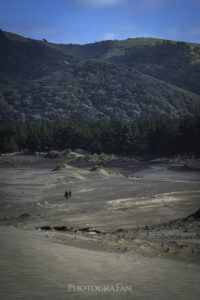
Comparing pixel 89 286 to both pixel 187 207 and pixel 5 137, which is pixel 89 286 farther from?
pixel 5 137

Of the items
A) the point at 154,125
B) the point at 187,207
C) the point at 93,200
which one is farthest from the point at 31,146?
the point at 187,207

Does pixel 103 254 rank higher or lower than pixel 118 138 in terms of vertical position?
lower

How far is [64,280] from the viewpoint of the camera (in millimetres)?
7633

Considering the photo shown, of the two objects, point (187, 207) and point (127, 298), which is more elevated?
point (127, 298)

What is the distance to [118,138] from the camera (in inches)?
4289

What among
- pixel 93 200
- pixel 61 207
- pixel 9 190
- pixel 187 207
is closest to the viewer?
pixel 187 207

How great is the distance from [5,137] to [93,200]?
316ft

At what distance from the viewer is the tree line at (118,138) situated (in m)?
95.4

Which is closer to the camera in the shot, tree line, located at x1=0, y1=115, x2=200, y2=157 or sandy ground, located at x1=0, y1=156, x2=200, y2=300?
sandy ground, located at x1=0, y1=156, x2=200, y2=300

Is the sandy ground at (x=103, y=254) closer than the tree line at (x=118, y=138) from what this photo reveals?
Yes

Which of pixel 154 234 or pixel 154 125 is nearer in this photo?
pixel 154 234

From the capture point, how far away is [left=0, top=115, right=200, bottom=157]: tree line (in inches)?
3757

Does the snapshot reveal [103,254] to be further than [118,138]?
No

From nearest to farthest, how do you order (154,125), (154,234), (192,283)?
(192,283), (154,234), (154,125)
